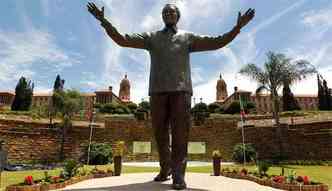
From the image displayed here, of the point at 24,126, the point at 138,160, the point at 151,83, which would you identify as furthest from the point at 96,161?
the point at 151,83

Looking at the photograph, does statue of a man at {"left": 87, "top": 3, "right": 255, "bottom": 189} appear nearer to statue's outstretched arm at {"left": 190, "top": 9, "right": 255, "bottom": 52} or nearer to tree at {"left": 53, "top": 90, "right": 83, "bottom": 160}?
statue's outstretched arm at {"left": 190, "top": 9, "right": 255, "bottom": 52}

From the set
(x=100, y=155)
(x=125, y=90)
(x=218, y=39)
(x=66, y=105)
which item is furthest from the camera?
(x=125, y=90)

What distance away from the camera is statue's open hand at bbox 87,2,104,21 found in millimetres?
5840

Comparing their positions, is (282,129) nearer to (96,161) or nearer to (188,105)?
(96,161)

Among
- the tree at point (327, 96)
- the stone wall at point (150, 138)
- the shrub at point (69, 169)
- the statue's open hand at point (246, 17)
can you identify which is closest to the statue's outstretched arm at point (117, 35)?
the statue's open hand at point (246, 17)

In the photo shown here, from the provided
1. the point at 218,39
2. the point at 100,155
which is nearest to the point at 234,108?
the point at 100,155

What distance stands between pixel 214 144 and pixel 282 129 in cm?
609

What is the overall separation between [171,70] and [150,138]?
22567mm

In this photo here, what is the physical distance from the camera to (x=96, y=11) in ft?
19.3

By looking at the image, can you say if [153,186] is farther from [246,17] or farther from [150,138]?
[150,138]

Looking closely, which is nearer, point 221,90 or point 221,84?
point 221,90

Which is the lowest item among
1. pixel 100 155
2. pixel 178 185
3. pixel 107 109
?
pixel 100 155

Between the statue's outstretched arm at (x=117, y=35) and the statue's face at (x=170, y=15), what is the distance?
2.07ft

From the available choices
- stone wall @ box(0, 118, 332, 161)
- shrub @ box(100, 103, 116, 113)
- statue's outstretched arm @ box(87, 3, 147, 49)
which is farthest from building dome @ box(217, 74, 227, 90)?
statue's outstretched arm @ box(87, 3, 147, 49)
